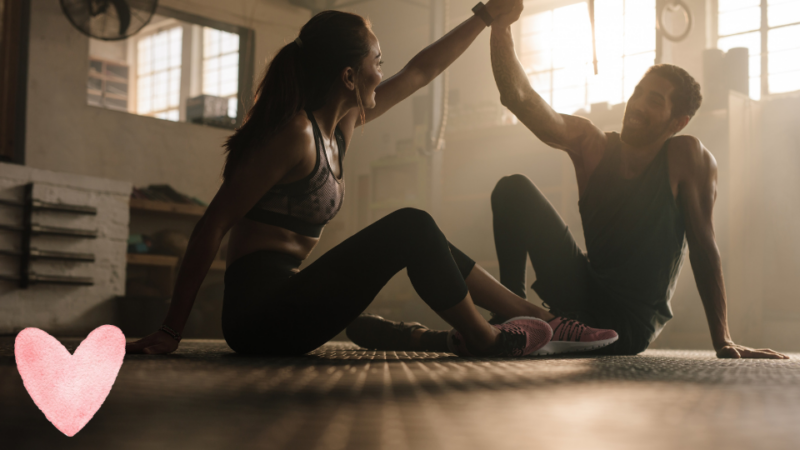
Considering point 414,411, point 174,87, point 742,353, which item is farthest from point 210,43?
point 414,411

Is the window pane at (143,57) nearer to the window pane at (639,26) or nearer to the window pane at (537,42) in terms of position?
the window pane at (537,42)

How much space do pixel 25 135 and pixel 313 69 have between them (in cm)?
431

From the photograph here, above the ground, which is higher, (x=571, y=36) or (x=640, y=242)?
(x=571, y=36)

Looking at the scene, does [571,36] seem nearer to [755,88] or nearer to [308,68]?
[755,88]

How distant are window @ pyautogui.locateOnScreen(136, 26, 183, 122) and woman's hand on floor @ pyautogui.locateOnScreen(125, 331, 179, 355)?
7.10 metres

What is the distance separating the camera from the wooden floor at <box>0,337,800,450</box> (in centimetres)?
49

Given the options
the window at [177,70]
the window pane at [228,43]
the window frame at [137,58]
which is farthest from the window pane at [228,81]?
the window frame at [137,58]

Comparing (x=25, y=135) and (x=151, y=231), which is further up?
(x=25, y=135)

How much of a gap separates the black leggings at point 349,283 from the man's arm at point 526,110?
0.74 meters

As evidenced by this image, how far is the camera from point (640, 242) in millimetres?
1721

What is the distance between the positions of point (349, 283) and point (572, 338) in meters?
0.61

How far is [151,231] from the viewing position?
5.34 meters

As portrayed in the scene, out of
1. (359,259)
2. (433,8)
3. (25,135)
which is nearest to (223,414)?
(359,259)

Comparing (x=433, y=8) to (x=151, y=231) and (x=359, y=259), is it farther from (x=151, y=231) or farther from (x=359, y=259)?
(x=359, y=259)
